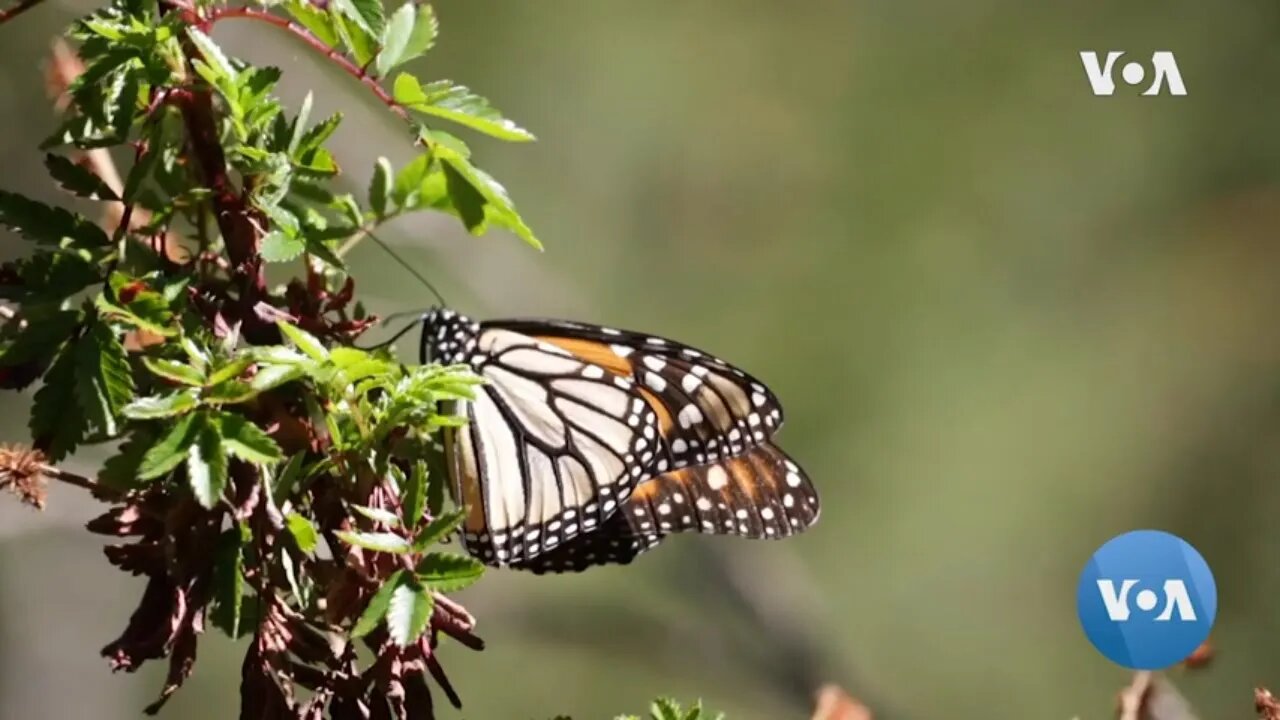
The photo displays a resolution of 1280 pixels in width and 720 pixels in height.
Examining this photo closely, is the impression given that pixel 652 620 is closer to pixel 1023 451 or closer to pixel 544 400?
pixel 544 400

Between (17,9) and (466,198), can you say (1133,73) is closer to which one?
(466,198)

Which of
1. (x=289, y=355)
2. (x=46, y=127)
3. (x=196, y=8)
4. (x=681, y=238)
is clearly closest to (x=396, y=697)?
(x=289, y=355)

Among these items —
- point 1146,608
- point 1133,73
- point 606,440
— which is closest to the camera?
point 606,440

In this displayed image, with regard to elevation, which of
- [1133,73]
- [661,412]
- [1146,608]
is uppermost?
[1133,73]

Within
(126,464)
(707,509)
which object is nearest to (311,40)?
(126,464)

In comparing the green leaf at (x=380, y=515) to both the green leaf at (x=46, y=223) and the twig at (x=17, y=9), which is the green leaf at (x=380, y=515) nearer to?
the green leaf at (x=46, y=223)

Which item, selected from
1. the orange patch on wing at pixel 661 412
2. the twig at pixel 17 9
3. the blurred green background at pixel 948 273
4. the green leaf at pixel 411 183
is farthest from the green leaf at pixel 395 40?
the blurred green background at pixel 948 273

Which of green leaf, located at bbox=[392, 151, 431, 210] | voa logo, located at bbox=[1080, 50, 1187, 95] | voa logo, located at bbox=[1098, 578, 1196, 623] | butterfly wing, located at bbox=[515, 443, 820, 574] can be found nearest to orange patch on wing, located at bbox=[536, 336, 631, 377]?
butterfly wing, located at bbox=[515, 443, 820, 574]
